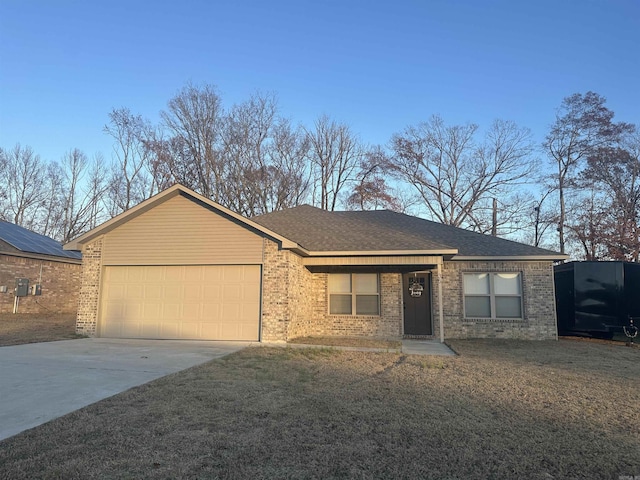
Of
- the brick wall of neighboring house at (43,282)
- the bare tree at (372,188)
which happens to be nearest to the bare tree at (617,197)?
the bare tree at (372,188)

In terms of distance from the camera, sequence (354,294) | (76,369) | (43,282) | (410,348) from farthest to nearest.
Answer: (43,282) → (354,294) → (410,348) → (76,369)

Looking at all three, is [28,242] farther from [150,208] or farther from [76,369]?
[76,369]

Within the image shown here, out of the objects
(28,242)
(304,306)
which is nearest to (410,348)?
(304,306)

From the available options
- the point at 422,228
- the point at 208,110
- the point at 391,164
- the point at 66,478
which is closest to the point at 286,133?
the point at 208,110

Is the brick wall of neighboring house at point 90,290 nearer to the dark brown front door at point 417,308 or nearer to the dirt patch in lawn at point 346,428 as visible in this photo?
the dirt patch in lawn at point 346,428

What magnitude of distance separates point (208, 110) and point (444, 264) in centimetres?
2108

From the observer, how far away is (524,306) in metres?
12.9

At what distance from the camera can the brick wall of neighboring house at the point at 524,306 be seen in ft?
41.9

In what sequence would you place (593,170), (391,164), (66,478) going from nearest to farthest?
(66,478) → (593,170) → (391,164)

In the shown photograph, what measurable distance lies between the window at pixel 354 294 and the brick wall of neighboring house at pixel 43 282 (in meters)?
15.1

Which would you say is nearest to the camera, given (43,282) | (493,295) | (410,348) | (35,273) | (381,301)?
(410,348)

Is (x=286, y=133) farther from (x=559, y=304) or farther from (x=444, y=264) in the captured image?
(x=559, y=304)

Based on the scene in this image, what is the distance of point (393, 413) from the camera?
15.7 feet

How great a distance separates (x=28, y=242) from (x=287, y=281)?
645 inches
